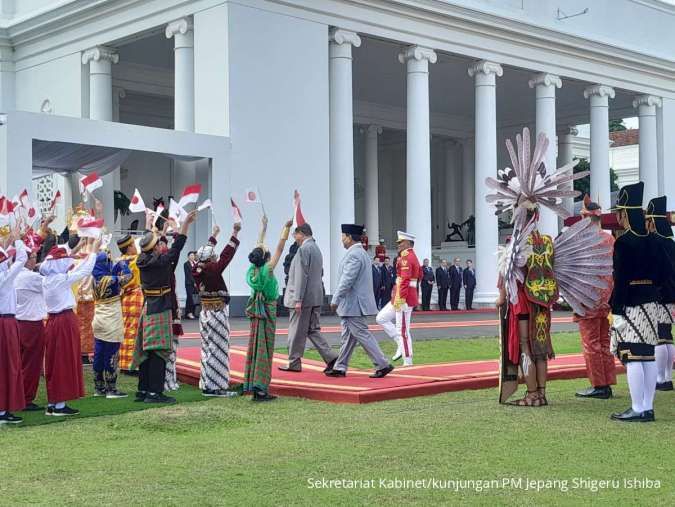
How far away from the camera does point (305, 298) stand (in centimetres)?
1102

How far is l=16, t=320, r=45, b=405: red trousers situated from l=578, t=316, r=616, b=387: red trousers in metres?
5.26

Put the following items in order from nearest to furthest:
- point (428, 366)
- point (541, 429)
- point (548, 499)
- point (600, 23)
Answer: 1. point (548, 499)
2. point (541, 429)
3. point (428, 366)
4. point (600, 23)

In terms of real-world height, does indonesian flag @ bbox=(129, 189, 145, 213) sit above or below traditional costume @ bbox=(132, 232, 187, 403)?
above

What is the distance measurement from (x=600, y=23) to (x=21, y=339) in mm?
25740

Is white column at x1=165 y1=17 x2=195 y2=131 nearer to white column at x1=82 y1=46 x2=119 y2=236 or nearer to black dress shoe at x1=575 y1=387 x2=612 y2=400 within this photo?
white column at x1=82 y1=46 x2=119 y2=236

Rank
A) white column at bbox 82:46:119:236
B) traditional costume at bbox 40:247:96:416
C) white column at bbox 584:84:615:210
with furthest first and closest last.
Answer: white column at bbox 584:84:615:210 → white column at bbox 82:46:119:236 → traditional costume at bbox 40:247:96:416

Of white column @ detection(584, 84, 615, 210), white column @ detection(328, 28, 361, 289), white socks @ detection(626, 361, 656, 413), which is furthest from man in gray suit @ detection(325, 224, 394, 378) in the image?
white column @ detection(584, 84, 615, 210)

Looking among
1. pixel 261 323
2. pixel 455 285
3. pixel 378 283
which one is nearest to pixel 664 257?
pixel 261 323

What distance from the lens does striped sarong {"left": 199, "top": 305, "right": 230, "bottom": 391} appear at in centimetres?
984

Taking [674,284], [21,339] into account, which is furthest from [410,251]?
[21,339]

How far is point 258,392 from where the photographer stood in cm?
941

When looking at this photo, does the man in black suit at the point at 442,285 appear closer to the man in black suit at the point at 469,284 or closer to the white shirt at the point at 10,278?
the man in black suit at the point at 469,284

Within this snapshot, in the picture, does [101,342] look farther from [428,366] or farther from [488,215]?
[488,215]

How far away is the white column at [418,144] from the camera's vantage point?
81.5ft
